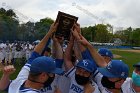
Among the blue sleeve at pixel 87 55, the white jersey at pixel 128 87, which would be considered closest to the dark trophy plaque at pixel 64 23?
the blue sleeve at pixel 87 55

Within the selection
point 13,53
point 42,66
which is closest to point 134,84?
point 42,66

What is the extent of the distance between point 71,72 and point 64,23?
73 centimetres

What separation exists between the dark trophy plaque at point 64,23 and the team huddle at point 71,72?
8 cm

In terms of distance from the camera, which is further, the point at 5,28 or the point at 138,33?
the point at 138,33

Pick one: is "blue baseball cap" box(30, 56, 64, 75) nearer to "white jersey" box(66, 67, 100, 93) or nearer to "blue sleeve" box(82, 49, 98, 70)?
"white jersey" box(66, 67, 100, 93)

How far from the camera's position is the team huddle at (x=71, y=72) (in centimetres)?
401

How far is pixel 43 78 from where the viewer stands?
13.1 feet

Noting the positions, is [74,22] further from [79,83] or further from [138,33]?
[138,33]

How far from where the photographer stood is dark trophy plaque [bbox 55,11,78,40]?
5.32 meters

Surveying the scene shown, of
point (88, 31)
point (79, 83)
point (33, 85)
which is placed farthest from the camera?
point (88, 31)

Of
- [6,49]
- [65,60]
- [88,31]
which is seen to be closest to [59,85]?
[65,60]

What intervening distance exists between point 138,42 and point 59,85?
119953 mm

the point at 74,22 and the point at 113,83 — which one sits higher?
the point at 74,22

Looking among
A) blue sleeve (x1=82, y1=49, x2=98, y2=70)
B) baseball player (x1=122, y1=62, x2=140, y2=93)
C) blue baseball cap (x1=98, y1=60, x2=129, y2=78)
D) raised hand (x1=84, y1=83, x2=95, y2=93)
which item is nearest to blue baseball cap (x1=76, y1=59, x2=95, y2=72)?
raised hand (x1=84, y1=83, x2=95, y2=93)
